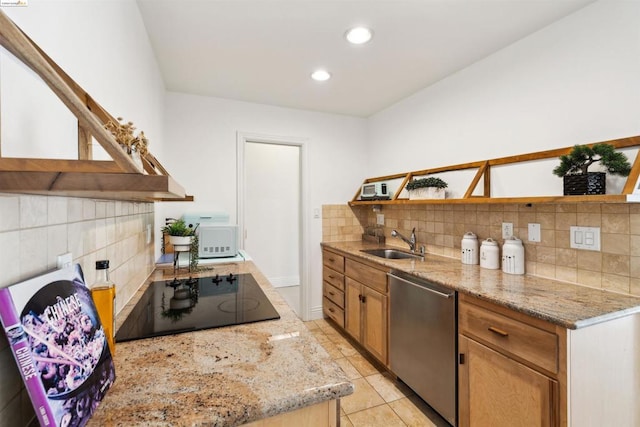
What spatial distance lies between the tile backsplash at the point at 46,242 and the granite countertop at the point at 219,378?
16 centimetres

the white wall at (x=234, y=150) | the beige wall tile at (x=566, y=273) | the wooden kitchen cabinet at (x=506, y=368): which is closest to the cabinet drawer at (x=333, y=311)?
the white wall at (x=234, y=150)

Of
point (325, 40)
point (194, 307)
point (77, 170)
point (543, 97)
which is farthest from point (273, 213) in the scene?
point (77, 170)

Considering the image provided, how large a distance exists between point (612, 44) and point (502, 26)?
55 cm

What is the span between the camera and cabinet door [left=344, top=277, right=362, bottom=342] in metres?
2.62

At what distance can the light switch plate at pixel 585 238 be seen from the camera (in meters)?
1.53

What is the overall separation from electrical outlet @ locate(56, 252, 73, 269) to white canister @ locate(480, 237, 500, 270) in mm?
2186

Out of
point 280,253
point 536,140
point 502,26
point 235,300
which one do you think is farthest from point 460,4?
point 280,253

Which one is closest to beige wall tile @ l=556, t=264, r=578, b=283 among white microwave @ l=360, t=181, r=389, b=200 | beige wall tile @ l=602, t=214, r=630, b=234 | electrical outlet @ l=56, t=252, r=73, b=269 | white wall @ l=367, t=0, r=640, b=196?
beige wall tile @ l=602, t=214, r=630, b=234

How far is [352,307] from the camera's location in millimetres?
2725

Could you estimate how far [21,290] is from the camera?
53 cm

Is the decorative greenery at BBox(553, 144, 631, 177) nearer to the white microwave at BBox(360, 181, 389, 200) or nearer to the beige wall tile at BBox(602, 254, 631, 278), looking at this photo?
the beige wall tile at BBox(602, 254, 631, 278)

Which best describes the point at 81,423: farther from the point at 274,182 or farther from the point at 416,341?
the point at 274,182

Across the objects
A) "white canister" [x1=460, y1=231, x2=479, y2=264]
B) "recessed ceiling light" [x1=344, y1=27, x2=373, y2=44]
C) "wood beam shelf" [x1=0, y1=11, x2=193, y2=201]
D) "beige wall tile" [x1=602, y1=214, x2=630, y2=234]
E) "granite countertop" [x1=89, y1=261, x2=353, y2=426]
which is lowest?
"granite countertop" [x1=89, y1=261, x2=353, y2=426]

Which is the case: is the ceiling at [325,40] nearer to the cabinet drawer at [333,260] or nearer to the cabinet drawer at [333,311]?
the cabinet drawer at [333,260]
